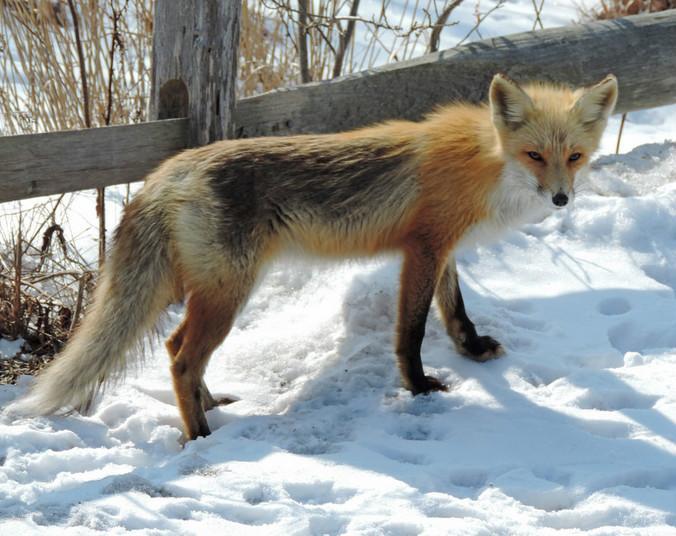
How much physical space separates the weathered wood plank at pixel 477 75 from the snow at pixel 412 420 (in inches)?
28.0

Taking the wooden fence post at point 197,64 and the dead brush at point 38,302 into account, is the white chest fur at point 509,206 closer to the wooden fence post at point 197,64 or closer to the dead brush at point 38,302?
the wooden fence post at point 197,64

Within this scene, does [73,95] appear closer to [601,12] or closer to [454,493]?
[454,493]

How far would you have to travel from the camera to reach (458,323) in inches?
150

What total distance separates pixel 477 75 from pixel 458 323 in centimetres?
156

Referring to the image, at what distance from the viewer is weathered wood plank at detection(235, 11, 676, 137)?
4.50m

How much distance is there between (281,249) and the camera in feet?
11.5

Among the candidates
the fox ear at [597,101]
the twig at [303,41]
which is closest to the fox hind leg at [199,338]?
the fox ear at [597,101]

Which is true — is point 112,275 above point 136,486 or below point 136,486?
above

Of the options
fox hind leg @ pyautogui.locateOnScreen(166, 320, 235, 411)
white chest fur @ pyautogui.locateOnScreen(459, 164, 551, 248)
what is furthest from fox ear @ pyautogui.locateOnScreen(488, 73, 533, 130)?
fox hind leg @ pyautogui.locateOnScreen(166, 320, 235, 411)

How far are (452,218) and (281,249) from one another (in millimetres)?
714

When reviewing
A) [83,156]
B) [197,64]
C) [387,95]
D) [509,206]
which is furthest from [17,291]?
[509,206]

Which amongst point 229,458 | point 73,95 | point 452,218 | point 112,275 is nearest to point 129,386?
point 112,275

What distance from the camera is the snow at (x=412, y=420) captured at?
2637 millimetres

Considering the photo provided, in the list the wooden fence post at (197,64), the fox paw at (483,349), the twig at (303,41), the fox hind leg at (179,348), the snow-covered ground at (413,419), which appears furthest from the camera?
the twig at (303,41)
